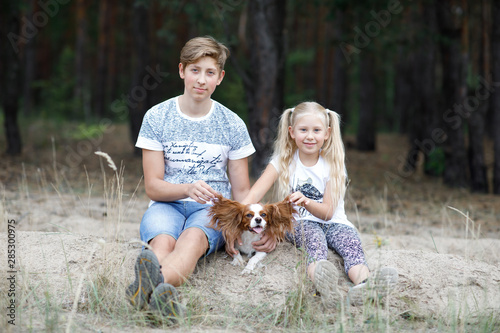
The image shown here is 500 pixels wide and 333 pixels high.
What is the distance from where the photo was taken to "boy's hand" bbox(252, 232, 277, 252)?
345 cm

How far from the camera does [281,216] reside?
131 inches

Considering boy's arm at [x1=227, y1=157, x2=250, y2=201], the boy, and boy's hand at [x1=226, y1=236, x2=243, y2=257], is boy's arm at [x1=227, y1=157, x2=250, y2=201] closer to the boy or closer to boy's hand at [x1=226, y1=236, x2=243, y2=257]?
the boy

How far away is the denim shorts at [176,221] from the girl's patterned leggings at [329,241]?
59 centimetres

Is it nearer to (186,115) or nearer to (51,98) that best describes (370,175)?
(186,115)

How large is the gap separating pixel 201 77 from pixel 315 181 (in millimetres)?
1139

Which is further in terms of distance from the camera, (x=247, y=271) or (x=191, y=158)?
(x=191, y=158)

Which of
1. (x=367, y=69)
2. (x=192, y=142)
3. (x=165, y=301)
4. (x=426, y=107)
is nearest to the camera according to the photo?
(x=165, y=301)

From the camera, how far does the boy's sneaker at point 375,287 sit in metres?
3.08

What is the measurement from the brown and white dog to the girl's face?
0.52 meters

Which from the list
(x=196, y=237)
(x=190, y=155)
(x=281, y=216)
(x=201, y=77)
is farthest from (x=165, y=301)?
(x=201, y=77)

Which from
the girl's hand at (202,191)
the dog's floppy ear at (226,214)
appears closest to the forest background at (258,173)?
the dog's floppy ear at (226,214)

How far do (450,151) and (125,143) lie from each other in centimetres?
941

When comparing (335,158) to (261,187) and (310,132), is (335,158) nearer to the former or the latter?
(310,132)

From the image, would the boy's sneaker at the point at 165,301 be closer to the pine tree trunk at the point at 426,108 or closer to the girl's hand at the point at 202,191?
the girl's hand at the point at 202,191
